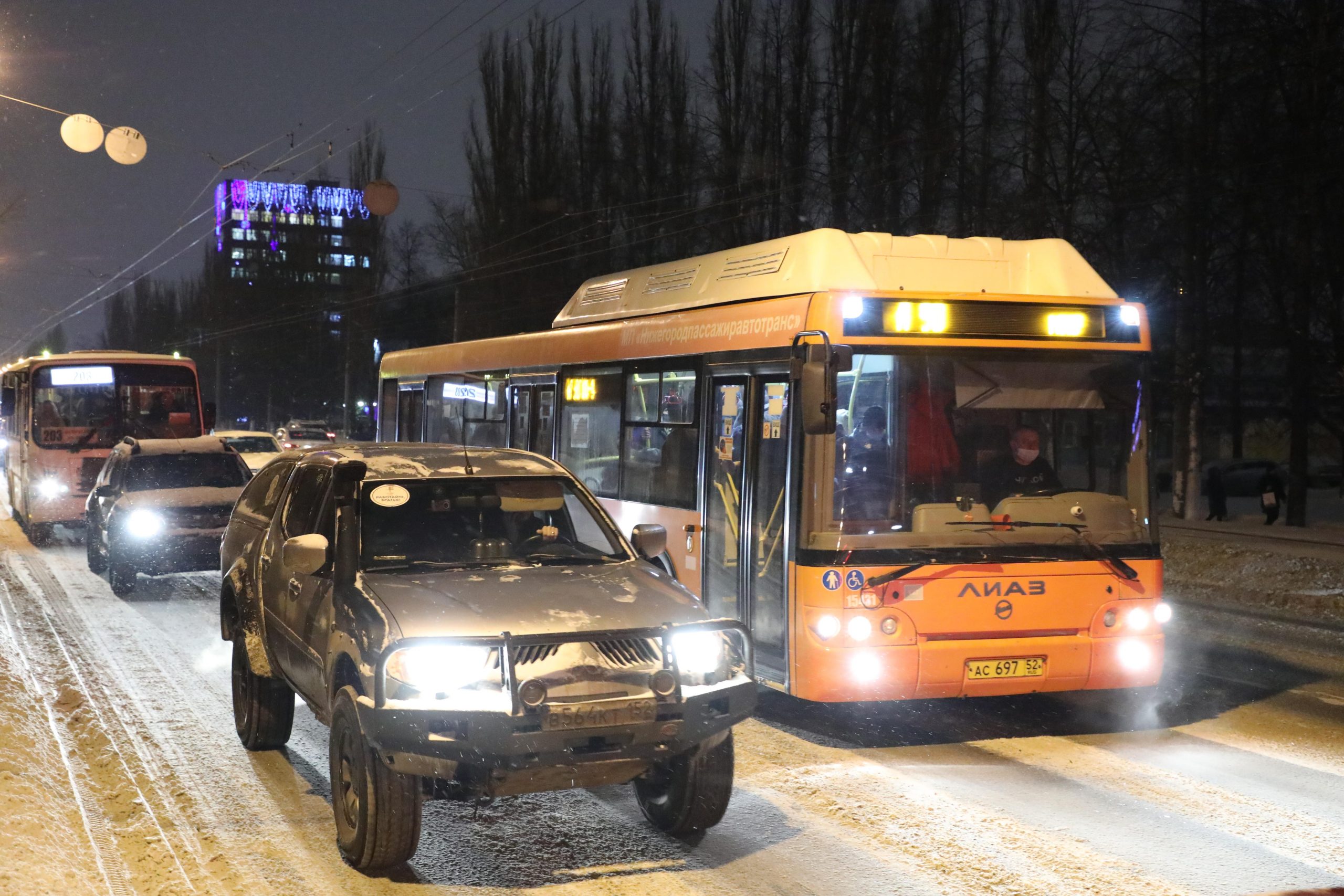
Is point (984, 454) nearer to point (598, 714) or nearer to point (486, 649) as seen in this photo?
point (598, 714)

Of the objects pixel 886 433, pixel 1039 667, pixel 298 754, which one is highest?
pixel 886 433

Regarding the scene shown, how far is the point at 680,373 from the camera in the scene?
33.3 ft

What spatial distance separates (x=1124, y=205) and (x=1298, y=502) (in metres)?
6.14

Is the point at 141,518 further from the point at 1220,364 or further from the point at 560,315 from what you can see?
the point at 1220,364

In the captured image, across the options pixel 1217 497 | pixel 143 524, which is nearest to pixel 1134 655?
pixel 143 524

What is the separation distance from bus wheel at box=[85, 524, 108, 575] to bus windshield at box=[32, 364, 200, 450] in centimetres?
462

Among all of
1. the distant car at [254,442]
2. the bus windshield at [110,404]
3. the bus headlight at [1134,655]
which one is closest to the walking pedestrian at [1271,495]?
the bus headlight at [1134,655]

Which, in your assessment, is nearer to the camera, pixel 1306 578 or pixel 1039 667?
pixel 1039 667

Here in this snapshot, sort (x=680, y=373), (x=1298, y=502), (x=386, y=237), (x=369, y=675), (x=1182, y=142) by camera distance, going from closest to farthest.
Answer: (x=369, y=675) < (x=680, y=373) < (x=1182, y=142) < (x=1298, y=502) < (x=386, y=237)

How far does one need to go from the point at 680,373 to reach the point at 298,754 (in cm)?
406

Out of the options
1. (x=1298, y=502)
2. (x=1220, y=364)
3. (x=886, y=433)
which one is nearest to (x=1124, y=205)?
(x=1298, y=502)

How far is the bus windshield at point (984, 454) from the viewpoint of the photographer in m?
7.89

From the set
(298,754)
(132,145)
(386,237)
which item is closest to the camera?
(298,754)

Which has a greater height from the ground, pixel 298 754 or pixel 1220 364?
pixel 1220 364
